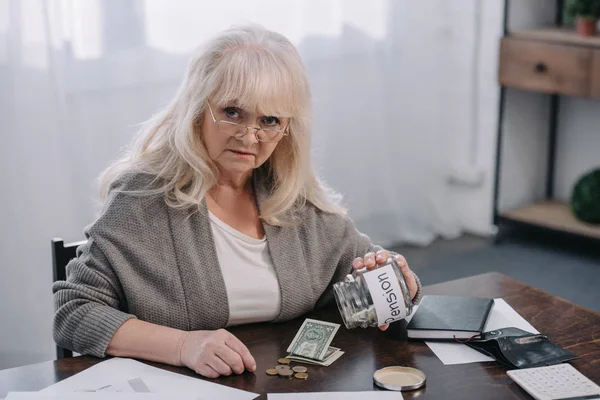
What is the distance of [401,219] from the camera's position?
174 inches

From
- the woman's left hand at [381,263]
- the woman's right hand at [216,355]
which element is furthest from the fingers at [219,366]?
the woman's left hand at [381,263]

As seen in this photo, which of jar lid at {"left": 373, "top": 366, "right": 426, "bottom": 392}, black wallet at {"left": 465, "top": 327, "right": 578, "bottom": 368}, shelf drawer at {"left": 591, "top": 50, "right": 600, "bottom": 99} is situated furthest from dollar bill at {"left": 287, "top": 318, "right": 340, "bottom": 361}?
shelf drawer at {"left": 591, "top": 50, "right": 600, "bottom": 99}

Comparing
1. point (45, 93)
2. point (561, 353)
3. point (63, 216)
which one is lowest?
point (63, 216)

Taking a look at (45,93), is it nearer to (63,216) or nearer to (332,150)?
(63,216)

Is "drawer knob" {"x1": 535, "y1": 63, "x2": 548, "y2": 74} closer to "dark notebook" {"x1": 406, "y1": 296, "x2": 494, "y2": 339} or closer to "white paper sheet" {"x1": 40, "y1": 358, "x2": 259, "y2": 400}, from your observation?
"dark notebook" {"x1": 406, "y1": 296, "x2": 494, "y2": 339}

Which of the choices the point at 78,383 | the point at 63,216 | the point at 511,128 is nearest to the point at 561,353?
the point at 78,383

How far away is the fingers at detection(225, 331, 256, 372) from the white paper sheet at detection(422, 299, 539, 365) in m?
0.34

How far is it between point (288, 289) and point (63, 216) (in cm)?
161

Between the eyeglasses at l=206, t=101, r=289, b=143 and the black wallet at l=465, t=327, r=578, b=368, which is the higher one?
the eyeglasses at l=206, t=101, r=289, b=143

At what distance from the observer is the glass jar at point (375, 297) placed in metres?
1.55

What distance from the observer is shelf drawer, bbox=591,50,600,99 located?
3.69 metres

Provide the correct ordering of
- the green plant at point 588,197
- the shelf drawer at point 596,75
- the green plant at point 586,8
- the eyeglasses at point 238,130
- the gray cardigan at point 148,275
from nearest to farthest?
the gray cardigan at point 148,275 < the eyeglasses at point 238,130 < the shelf drawer at point 596,75 < the green plant at point 586,8 < the green plant at point 588,197

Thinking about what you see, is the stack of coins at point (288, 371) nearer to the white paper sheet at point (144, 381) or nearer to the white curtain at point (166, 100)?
the white paper sheet at point (144, 381)

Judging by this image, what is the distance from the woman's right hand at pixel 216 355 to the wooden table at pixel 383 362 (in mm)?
18
